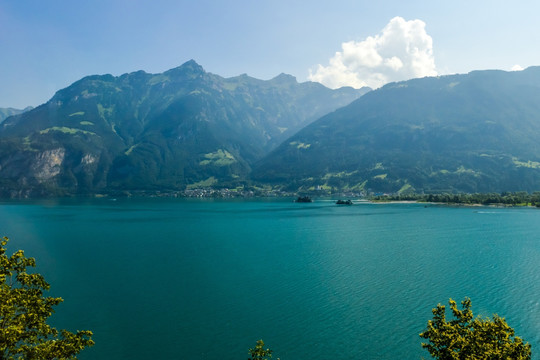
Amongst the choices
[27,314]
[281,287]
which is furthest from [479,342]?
[281,287]

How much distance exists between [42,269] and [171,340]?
58.3m

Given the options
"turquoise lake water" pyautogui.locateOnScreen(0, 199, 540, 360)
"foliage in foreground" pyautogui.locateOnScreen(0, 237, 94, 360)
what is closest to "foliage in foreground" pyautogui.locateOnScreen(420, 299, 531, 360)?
"turquoise lake water" pyautogui.locateOnScreen(0, 199, 540, 360)

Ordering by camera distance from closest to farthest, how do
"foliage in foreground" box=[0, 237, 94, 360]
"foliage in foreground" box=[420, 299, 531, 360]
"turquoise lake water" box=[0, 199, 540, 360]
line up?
1. "foliage in foreground" box=[0, 237, 94, 360]
2. "foliage in foreground" box=[420, 299, 531, 360]
3. "turquoise lake water" box=[0, 199, 540, 360]

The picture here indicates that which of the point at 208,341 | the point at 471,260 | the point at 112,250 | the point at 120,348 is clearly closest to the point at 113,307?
the point at 120,348

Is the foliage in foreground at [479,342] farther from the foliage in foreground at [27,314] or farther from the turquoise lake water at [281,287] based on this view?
the foliage in foreground at [27,314]

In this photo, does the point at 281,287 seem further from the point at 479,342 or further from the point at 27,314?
the point at 27,314

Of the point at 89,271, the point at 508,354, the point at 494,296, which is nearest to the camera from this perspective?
the point at 508,354

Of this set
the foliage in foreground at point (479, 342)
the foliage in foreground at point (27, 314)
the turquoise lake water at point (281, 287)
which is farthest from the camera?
the turquoise lake water at point (281, 287)

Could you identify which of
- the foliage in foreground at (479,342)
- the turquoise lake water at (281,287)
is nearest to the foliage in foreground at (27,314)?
the turquoise lake water at (281,287)

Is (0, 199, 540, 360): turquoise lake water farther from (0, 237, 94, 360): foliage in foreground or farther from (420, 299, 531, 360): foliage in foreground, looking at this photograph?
(0, 237, 94, 360): foliage in foreground

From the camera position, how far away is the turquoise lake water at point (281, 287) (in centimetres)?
4672

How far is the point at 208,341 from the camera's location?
46312 millimetres

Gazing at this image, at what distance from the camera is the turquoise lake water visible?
4672 cm

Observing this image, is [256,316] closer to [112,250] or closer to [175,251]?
[175,251]
